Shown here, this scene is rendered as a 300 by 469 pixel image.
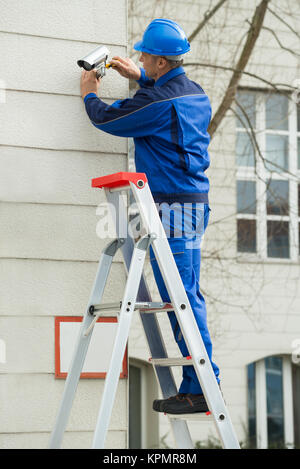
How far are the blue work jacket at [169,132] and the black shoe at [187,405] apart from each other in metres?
0.69

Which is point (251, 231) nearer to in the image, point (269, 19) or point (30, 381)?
point (269, 19)

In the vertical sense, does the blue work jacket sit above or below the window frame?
above

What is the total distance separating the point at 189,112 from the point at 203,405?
1044mm

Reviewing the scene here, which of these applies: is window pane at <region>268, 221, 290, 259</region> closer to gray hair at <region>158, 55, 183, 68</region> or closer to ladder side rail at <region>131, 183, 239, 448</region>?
gray hair at <region>158, 55, 183, 68</region>

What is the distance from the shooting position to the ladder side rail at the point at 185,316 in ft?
8.49

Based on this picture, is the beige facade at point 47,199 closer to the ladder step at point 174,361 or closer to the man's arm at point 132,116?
the man's arm at point 132,116

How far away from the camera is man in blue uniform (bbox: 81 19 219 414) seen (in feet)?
9.13

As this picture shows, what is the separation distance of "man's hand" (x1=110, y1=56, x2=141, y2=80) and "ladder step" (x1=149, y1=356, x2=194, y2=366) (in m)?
1.16

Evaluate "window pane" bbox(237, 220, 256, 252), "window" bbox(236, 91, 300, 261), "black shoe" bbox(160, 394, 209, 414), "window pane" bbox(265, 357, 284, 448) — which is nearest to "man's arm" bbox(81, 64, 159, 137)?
"black shoe" bbox(160, 394, 209, 414)

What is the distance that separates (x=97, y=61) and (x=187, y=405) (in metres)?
1.37

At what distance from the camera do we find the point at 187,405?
2725 mm

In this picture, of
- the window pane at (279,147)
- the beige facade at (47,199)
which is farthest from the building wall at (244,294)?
the beige facade at (47,199)

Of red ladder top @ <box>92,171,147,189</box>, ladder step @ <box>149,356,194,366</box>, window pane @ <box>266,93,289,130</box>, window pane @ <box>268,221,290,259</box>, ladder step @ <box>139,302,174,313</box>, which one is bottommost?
ladder step @ <box>149,356,194,366</box>

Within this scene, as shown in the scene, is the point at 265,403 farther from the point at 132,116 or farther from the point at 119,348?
the point at 119,348
